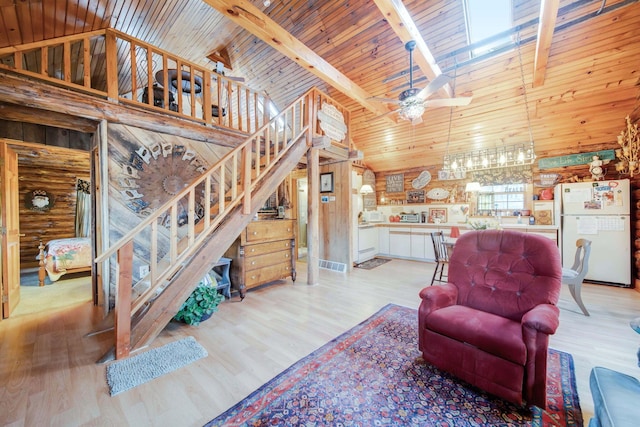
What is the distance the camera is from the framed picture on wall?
5.34 metres

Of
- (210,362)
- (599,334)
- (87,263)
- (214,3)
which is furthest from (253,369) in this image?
(87,263)

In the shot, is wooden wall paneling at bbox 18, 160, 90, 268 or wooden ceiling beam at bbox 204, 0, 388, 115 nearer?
wooden ceiling beam at bbox 204, 0, 388, 115

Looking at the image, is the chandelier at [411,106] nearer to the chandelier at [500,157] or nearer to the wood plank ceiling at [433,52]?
the wood plank ceiling at [433,52]

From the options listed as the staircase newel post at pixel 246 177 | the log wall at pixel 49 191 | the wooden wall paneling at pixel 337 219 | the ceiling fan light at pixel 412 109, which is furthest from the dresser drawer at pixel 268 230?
the log wall at pixel 49 191

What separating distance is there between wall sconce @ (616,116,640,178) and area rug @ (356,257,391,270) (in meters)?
4.32

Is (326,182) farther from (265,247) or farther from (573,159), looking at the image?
(573,159)

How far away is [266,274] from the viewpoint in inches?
151

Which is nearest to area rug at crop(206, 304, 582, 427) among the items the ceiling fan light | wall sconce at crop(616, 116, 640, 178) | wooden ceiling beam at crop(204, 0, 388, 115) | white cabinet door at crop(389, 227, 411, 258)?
the ceiling fan light

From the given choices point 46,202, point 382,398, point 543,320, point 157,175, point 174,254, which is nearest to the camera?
point 543,320

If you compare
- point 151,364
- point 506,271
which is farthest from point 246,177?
point 506,271

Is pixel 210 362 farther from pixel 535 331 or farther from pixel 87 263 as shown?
pixel 87 263

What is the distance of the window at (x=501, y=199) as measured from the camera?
208 inches

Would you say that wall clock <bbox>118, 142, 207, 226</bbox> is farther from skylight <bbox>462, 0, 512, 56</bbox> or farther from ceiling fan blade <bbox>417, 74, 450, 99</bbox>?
skylight <bbox>462, 0, 512, 56</bbox>

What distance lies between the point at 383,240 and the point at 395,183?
65.5 inches
